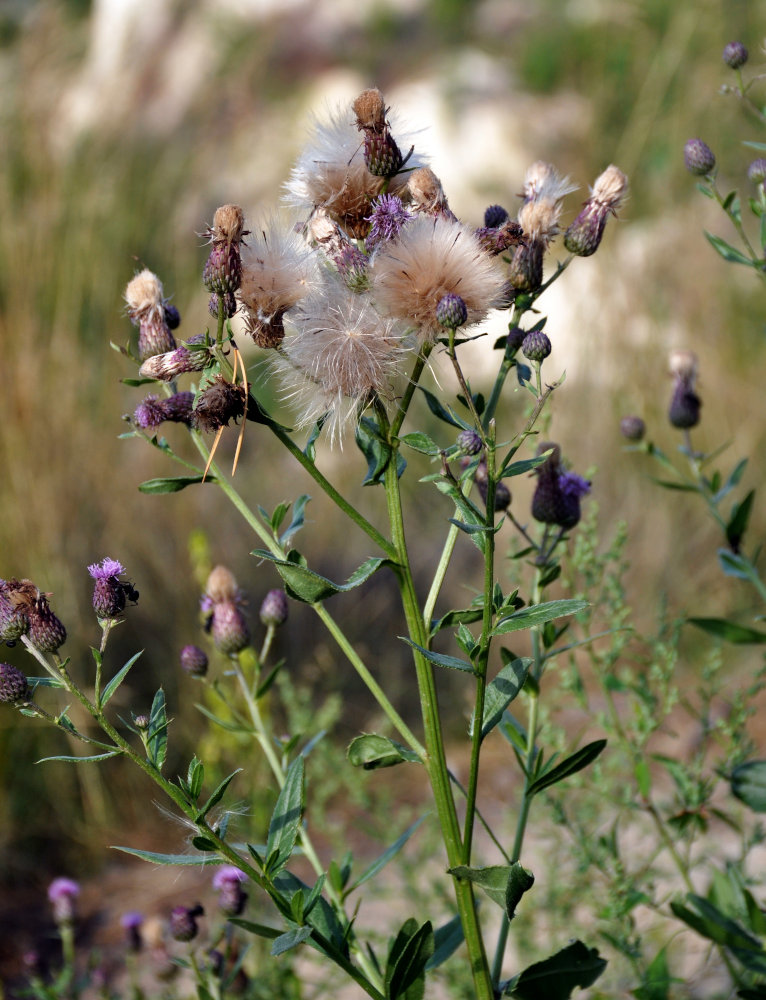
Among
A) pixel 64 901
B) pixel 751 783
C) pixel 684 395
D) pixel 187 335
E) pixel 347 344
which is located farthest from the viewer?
pixel 187 335

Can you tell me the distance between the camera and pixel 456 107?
10.6 meters

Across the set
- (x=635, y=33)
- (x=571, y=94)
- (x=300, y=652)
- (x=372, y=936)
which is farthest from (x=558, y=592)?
(x=571, y=94)

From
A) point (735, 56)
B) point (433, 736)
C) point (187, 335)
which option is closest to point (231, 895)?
point (433, 736)

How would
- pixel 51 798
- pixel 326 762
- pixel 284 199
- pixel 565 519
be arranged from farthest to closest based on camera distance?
1. pixel 51 798
2. pixel 326 762
3. pixel 565 519
4. pixel 284 199

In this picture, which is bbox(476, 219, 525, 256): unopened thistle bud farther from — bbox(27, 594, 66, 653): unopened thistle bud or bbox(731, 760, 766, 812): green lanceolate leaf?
bbox(731, 760, 766, 812): green lanceolate leaf

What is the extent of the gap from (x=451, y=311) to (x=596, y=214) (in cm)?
32

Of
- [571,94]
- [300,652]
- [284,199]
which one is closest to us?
[284,199]

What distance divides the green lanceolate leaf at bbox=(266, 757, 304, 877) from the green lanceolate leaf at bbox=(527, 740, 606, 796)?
0.26 meters

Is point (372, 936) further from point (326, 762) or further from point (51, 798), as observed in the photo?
point (51, 798)

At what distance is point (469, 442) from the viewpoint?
39.8 inches

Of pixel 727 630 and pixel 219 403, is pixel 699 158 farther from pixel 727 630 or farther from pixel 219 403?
pixel 219 403

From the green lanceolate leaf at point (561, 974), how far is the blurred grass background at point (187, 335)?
0.92 meters

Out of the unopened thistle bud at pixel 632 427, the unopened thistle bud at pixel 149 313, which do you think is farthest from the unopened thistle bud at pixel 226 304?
the unopened thistle bud at pixel 632 427

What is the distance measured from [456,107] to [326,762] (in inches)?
381
